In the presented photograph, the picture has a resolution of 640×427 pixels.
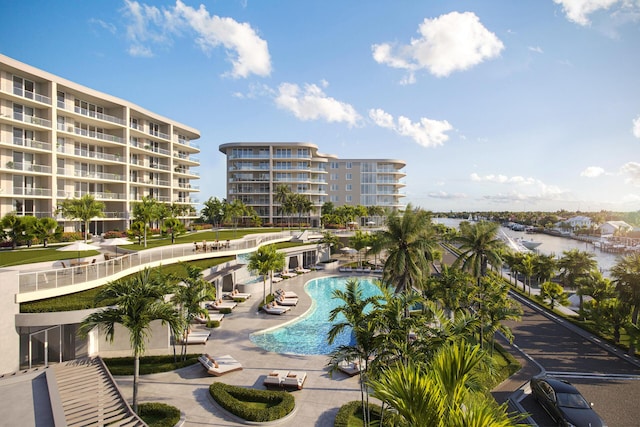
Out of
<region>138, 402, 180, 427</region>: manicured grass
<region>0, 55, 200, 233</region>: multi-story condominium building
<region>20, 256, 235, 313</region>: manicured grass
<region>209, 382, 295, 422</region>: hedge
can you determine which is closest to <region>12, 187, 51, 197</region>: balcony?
<region>0, 55, 200, 233</region>: multi-story condominium building

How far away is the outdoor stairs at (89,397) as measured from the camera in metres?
10.7

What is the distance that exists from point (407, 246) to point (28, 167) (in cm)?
4028

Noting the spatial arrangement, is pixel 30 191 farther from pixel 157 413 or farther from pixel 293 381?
pixel 293 381

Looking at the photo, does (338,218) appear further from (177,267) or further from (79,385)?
(79,385)

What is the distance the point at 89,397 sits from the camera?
11.9 meters

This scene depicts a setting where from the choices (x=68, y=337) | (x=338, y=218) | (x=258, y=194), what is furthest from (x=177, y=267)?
(x=258, y=194)

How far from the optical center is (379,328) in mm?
12930

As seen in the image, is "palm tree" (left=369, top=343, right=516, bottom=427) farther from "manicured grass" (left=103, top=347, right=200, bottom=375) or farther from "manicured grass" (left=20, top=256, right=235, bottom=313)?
"manicured grass" (left=20, top=256, right=235, bottom=313)

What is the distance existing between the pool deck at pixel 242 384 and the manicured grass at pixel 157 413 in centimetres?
45

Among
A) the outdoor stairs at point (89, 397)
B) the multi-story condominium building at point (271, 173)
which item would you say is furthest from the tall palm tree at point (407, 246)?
the multi-story condominium building at point (271, 173)

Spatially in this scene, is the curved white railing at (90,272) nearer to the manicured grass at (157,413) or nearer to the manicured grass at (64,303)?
the manicured grass at (64,303)

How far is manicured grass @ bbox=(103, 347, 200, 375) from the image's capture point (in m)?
16.4

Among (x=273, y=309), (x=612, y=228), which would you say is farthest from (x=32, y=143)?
(x=612, y=228)

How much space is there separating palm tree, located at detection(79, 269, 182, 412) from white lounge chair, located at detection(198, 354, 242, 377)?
388 cm
